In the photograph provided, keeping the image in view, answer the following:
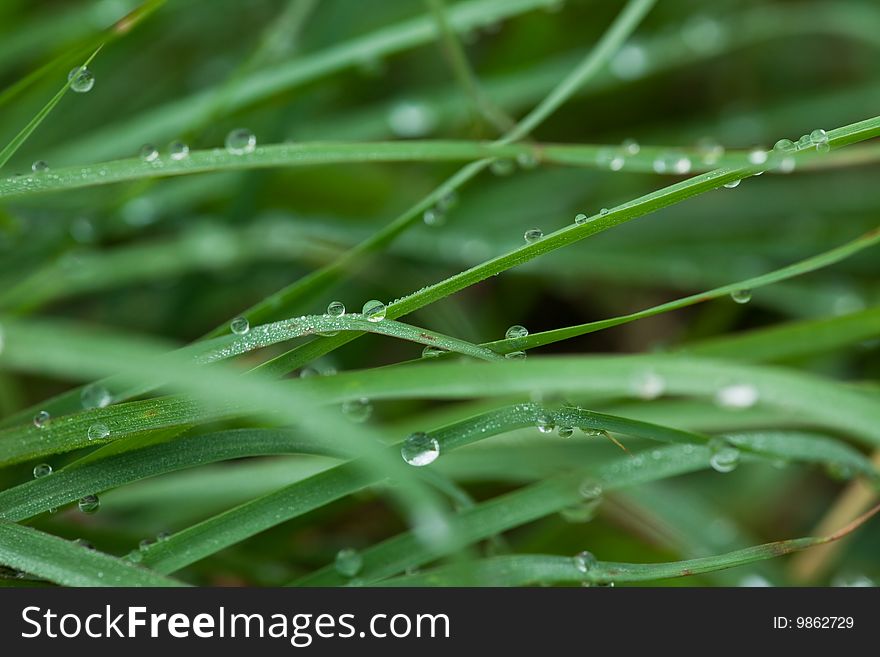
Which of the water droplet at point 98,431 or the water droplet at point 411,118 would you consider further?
the water droplet at point 411,118

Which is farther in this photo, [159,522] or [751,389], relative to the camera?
[159,522]

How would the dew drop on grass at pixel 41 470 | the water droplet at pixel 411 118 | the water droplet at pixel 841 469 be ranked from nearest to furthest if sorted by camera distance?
the dew drop on grass at pixel 41 470
the water droplet at pixel 841 469
the water droplet at pixel 411 118

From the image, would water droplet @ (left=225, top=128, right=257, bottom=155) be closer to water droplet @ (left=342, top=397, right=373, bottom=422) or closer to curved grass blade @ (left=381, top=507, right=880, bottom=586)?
water droplet @ (left=342, top=397, right=373, bottom=422)

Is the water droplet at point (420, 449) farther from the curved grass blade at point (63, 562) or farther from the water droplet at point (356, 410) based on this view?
the curved grass blade at point (63, 562)

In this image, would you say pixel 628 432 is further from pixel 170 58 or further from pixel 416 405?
pixel 170 58

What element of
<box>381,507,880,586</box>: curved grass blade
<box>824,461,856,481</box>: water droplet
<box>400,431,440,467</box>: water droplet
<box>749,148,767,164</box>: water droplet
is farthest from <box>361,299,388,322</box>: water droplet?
<box>824,461,856,481</box>: water droplet

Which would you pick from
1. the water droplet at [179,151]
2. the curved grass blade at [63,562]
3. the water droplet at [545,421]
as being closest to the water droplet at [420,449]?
the water droplet at [545,421]
